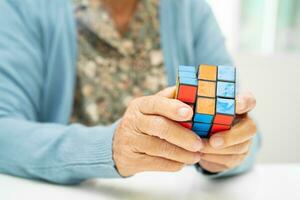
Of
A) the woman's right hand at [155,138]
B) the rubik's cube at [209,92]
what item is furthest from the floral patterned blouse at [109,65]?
the rubik's cube at [209,92]

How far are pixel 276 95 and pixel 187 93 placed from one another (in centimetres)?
112

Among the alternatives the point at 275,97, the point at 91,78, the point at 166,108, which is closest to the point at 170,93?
the point at 166,108

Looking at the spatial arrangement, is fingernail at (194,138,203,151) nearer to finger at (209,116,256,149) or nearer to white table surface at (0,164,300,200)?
finger at (209,116,256,149)

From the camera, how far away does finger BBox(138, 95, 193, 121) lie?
0.46 meters

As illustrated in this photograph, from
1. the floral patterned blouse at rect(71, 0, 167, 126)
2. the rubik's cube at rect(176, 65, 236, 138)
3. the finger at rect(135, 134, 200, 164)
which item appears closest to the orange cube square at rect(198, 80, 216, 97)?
the rubik's cube at rect(176, 65, 236, 138)

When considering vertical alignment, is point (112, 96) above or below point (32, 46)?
below

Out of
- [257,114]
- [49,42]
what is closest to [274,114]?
[257,114]

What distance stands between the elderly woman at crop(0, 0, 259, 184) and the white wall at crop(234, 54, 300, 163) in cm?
59

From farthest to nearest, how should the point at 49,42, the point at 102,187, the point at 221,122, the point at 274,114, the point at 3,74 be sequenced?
the point at 274,114 → the point at 49,42 → the point at 3,74 → the point at 102,187 → the point at 221,122

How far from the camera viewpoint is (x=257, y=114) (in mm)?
1497

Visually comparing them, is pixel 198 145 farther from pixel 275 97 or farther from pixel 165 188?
pixel 275 97

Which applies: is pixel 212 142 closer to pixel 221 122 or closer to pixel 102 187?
pixel 221 122

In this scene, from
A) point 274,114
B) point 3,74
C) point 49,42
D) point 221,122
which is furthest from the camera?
point 274,114

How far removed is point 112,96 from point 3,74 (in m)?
0.23
